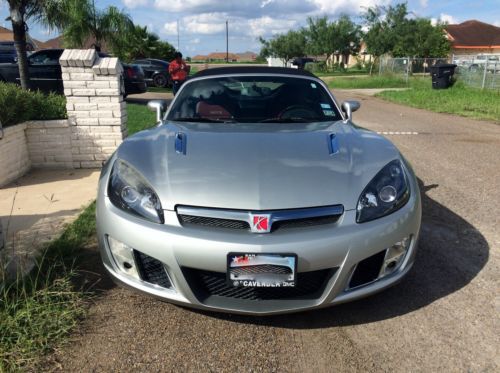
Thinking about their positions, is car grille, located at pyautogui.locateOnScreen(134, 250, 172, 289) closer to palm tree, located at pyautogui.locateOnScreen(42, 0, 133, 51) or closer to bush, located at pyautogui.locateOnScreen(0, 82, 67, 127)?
bush, located at pyautogui.locateOnScreen(0, 82, 67, 127)

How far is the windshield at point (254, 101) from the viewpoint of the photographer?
365 cm

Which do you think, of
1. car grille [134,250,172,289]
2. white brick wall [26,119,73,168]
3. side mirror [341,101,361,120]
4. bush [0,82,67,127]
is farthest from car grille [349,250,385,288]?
bush [0,82,67,127]

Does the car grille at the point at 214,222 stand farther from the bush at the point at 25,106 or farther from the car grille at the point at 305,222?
the bush at the point at 25,106

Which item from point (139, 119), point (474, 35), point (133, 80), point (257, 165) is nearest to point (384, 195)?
point (257, 165)

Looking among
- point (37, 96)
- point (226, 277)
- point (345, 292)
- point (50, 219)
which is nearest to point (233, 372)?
point (226, 277)

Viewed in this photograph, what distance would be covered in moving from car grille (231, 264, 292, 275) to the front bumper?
0.19 ft

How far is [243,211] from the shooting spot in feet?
7.35

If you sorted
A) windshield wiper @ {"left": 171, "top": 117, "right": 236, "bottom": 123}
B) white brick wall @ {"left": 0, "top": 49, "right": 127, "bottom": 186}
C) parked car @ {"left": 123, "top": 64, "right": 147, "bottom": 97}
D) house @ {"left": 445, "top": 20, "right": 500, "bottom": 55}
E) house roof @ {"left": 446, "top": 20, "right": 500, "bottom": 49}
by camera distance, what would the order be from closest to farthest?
windshield wiper @ {"left": 171, "top": 117, "right": 236, "bottom": 123}, white brick wall @ {"left": 0, "top": 49, "right": 127, "bottom": 186}, parked car @ {"left": 123, "top": 64, "right": 147, "bottom": 97}, house @ {"left": 445, "top": 20, "right": 500, "bottom": 55}, house roof @ {"left": 446, "top": 20, "right": 500, "bottom": 49}

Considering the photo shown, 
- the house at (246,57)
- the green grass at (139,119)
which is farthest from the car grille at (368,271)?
the house at (246,57)

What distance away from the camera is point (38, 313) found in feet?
8.10

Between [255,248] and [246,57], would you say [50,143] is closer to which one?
[255,248]

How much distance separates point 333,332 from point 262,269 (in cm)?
63

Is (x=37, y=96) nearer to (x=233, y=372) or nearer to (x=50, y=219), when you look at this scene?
(x=50, y=219)

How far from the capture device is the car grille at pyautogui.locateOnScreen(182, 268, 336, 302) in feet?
7.47
